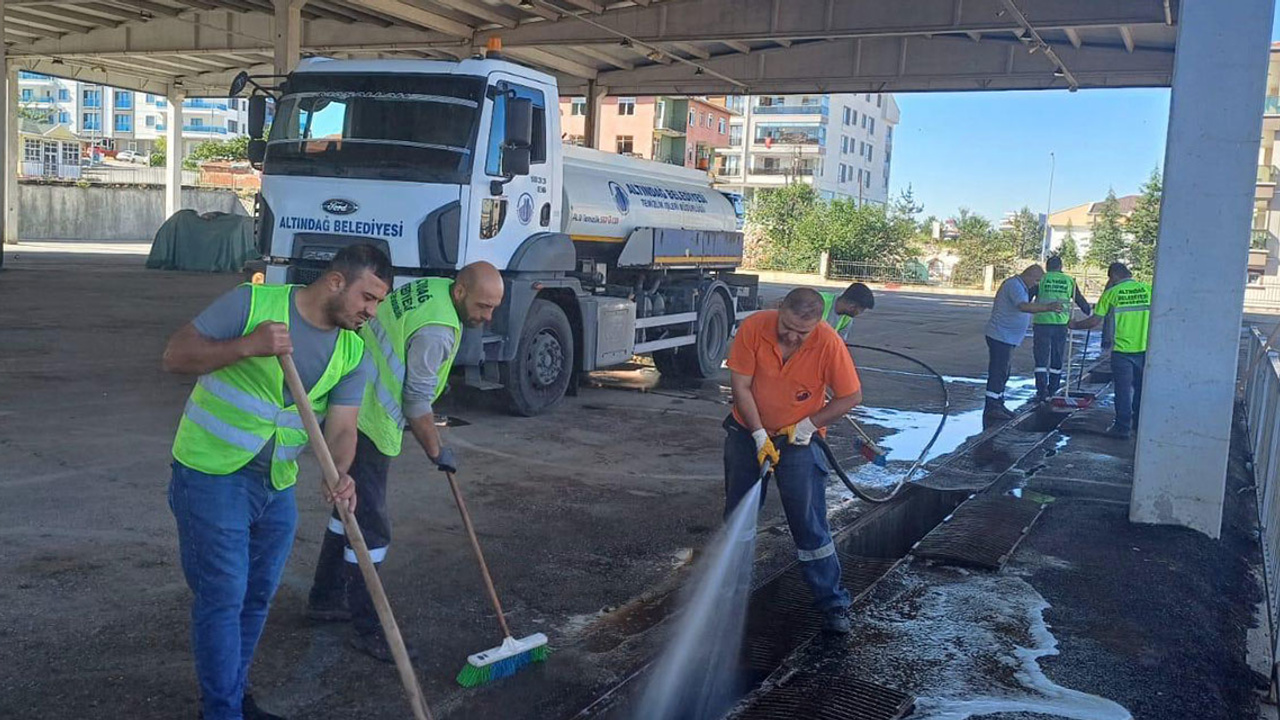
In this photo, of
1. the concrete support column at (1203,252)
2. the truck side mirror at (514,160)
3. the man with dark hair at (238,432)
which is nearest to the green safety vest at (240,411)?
the man with dark hair at (238,432)

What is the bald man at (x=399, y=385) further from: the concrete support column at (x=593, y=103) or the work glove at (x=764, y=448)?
the concrete support column at (x=593, y=103)

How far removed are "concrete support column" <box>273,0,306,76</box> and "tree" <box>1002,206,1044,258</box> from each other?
3983 centimetres

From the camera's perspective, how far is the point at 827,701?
4340mm

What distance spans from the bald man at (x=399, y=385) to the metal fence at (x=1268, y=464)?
370cm

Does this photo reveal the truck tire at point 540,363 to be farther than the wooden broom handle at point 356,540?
Yes

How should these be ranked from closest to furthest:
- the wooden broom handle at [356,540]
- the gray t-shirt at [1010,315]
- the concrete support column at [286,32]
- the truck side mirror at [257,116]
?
the wooden broom handle at [356,540]
the truck side mirror at [257,116]
the gray t-shirt at [1010,315]
the concrete support column at [286,32]

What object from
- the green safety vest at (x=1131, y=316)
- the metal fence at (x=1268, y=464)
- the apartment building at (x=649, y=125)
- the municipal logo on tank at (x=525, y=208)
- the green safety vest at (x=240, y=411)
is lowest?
the metal fence at (x=1268, y=464)

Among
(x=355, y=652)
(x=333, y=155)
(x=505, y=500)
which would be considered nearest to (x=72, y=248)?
(x=333, y=155)

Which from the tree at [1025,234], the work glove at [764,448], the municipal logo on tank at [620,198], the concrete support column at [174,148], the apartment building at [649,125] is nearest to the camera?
the work glove at [764,448]

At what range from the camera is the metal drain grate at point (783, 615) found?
502 cm

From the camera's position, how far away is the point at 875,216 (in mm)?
49031

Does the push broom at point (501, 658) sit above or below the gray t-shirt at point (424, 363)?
below

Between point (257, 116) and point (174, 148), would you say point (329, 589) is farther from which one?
point (174, 148)

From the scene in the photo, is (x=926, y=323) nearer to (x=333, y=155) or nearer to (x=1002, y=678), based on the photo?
(x=333, y=155)
